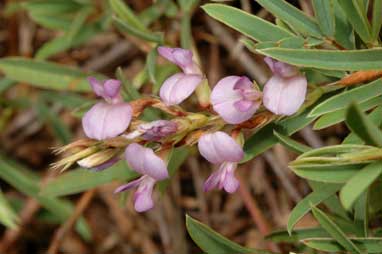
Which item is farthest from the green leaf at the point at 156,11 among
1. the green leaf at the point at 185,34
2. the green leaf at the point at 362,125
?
the green leaf at the point at 362,125

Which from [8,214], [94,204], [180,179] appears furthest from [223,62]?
[8,214]

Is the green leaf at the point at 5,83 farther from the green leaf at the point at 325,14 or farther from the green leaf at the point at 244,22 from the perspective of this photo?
the green leaf at the point at 325,14

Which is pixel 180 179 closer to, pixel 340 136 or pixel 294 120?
pixel 340 136

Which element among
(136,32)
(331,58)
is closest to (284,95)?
(331,58)

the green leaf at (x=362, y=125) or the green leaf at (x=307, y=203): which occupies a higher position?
the green leaf at (x=362, y=125)

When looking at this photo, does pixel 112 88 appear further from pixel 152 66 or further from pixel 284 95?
pixel 152 66

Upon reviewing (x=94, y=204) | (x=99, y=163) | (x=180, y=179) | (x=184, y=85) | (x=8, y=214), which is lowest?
(x=94, y=204)

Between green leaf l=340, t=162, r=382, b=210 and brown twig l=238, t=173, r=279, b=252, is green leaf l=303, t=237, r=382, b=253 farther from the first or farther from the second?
brown twig l=238, t=173, r=279, b=252
